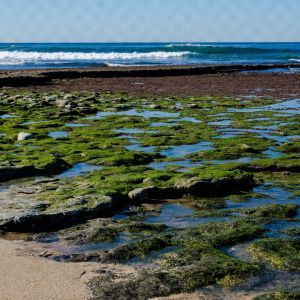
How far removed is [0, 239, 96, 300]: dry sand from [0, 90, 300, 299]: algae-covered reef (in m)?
0.23

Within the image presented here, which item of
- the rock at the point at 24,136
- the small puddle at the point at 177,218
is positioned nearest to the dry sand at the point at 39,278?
the small puddle at the point at 177,218

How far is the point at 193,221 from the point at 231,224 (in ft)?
2.23

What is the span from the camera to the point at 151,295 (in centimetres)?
675

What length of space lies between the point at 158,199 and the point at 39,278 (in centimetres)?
→ 415

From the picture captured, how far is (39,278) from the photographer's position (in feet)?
23.7

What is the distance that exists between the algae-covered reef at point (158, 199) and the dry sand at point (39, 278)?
0.23 meters

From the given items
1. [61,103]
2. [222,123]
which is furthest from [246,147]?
[61,103]

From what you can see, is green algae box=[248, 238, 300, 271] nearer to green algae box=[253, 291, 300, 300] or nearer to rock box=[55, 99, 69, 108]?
green algae box=[253, 291, 300, 300]

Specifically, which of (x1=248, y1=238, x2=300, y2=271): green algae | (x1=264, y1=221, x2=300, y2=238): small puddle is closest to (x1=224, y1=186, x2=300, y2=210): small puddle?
(x1=264, y1=221, x2=300, y2=238): small puddle

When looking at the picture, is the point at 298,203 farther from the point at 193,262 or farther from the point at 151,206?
the point at 193,262

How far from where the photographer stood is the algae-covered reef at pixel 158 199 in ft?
25.2

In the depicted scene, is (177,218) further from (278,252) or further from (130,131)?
(130,131)

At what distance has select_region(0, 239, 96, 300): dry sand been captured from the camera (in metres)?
6.74

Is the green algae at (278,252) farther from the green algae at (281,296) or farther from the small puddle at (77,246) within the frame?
the small puddle at (77,246)
